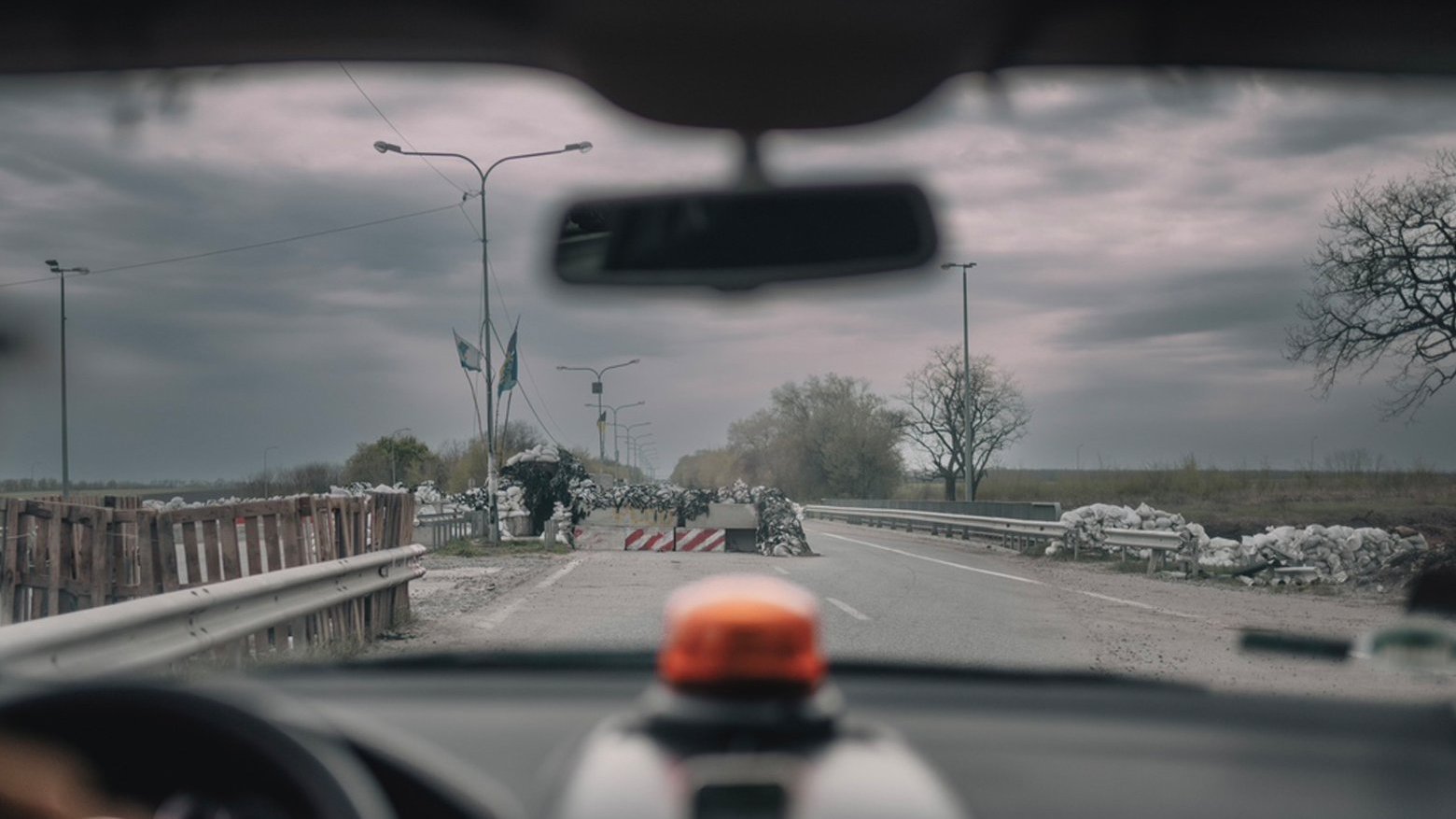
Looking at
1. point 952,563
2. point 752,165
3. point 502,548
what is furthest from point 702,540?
point 752,165

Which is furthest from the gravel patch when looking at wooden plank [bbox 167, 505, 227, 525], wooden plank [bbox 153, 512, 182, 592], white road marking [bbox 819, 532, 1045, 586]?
white road marking [bbox 819, 532, 1045, 586]

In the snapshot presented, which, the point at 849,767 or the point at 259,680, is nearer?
the point at 849,767

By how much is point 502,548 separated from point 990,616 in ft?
41.1

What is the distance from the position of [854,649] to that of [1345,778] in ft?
15.0

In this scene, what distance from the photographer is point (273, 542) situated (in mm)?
7449

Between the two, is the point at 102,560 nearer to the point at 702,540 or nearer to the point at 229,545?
the point at 229,545

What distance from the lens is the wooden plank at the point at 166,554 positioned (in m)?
7.28

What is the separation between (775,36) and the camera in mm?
3494

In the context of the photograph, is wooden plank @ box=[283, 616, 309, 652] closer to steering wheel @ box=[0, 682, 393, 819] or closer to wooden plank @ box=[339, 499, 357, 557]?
wooden plank @ box=[339, 499, 357, 557]

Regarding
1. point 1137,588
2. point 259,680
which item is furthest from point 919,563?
point 259,680

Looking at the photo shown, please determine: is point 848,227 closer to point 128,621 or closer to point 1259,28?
point 1259,28

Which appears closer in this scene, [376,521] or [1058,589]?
[1058,589]

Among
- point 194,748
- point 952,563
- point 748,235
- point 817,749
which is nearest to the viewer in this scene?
point 194,748

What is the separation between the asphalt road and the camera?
3.47m
